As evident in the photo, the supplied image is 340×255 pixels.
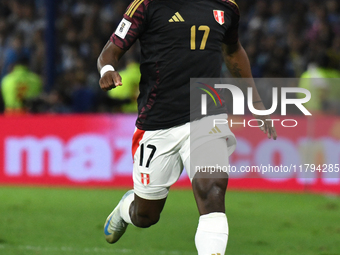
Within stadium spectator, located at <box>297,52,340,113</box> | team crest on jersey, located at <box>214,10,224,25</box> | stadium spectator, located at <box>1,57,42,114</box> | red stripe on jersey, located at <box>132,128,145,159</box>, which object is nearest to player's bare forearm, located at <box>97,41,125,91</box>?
red stripe on jersey, located at <box>132,128,145,159</box>

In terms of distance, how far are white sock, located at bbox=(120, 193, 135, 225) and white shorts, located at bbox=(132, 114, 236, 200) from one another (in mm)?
376

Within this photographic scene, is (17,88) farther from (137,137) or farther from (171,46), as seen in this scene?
(171,46)

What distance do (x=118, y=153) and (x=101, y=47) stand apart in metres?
3.90

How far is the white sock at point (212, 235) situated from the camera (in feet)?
11.8

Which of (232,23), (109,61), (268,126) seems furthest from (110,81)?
(268,126)

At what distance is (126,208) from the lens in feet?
14.9

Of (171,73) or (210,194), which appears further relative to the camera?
(171,73)

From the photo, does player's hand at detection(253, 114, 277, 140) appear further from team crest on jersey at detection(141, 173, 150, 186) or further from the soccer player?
team crest on jersey at detection(141, 173, 150, 186)

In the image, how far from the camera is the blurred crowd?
1024cm

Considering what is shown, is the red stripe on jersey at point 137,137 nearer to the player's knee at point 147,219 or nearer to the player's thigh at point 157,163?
the player's thigh at point 157,163

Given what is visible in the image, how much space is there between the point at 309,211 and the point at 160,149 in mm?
4033

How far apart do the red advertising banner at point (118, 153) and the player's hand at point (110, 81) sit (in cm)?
537

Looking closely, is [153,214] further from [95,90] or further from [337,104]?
[95,90]

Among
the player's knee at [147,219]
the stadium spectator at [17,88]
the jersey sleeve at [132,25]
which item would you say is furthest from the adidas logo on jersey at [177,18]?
the stadium spectator at [17,88]
